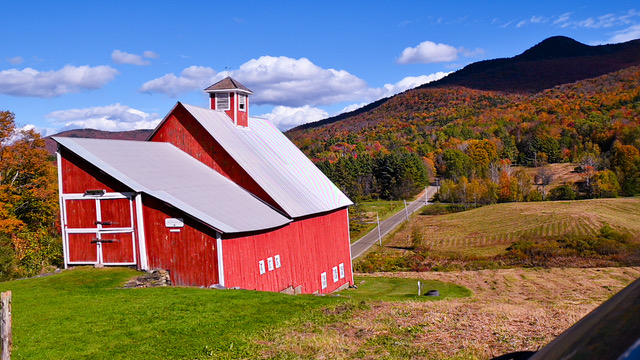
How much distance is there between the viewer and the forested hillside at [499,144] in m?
99.4

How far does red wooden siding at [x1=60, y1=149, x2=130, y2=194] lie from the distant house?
0.04m

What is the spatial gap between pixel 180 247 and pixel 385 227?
5940 cm

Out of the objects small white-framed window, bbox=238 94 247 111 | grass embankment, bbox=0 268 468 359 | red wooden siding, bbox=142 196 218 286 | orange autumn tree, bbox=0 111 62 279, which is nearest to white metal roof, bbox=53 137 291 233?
red wooden siding, bbox=142 196 218 286

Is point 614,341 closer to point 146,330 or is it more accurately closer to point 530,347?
point 530,347

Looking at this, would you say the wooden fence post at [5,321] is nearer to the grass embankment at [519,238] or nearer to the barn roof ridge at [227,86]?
the barn roof ridge at [227,86]

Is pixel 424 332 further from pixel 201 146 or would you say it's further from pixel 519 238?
pixel 519 238

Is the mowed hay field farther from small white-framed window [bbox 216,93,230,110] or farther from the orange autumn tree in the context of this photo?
the orange autumn tree

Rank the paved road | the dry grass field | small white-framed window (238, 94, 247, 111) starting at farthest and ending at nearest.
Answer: the paved road
small white-framed window (238, 94, 247, 111)
the dry grass field

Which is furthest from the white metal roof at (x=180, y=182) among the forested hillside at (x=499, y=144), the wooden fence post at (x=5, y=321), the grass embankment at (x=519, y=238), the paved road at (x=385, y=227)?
the forested hillside at (x=499, y=144)

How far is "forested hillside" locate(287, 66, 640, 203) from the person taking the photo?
3915 inches

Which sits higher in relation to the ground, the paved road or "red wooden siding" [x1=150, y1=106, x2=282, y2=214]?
"red wooden siding" [x1=150, y1=106, x2=282, y2=214]

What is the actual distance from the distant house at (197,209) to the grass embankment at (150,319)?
2.17 metres

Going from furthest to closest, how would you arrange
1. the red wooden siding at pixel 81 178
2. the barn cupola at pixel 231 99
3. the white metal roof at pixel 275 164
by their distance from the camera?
the barn cupola at pixel 231 99
the white metal roof at pixel 275 164
the red wooden siding at pixel 81 178

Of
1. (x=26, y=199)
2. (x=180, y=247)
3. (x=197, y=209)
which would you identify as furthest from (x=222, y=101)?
(x=26, y=199)
